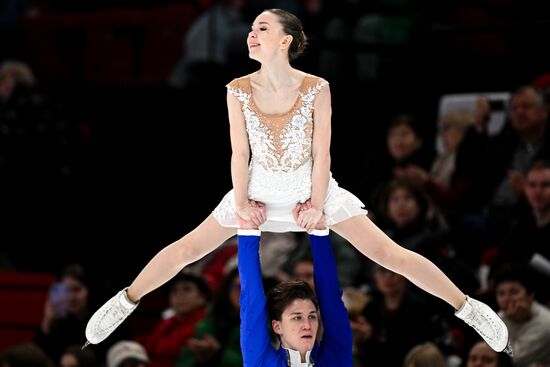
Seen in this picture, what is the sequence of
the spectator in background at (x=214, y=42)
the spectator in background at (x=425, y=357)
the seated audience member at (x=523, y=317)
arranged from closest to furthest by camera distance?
1. the spectator in background at (x=425, y=357)
2. the seated audience member at (x=523, y=317)
3. the spectator in background at (x=214, y=42)

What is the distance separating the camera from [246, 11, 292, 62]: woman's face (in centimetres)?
561

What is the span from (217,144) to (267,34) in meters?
4.40

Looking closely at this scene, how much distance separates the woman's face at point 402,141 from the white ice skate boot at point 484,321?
2.95 m

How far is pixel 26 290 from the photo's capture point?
364 inches

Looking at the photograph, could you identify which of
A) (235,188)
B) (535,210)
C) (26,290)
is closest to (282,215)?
(235,188)

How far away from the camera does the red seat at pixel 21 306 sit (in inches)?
358

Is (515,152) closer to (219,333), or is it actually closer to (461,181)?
(461,181)

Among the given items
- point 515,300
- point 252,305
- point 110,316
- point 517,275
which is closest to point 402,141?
point 517,275

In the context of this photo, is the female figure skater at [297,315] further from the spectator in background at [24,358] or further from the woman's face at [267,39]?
the spectator in background at [24,358]

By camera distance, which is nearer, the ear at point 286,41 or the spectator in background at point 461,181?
the ear at point 286,41

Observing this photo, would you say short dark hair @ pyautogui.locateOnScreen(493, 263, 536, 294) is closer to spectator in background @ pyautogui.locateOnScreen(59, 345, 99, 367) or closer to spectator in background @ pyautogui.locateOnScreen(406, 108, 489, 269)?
spectator in background @ pyautogui.locateOnScreen(406, 108, 489, 269)

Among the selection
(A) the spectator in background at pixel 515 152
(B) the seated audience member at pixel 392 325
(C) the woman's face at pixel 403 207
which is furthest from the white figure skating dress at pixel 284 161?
(A) the spectator in background at pixel 515 152

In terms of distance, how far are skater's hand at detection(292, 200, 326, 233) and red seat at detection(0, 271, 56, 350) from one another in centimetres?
395

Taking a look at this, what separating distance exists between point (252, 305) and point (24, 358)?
243cm
